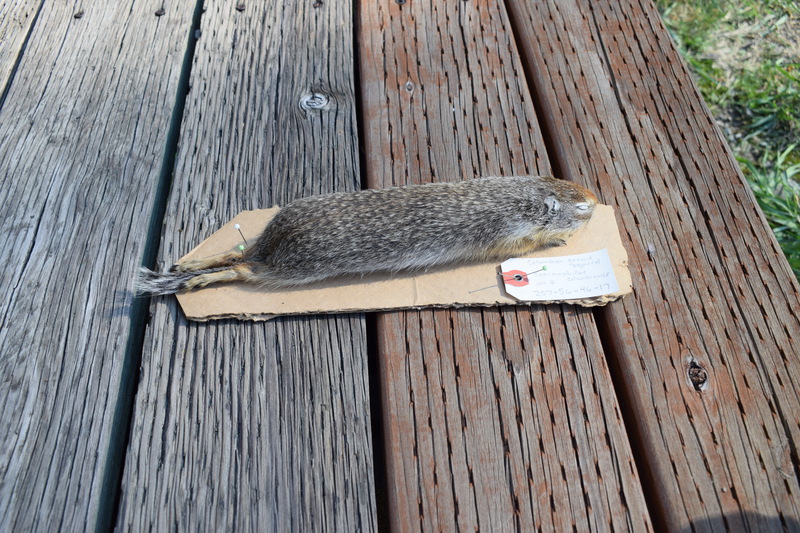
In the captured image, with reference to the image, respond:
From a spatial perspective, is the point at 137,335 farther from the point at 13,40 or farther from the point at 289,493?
the point at 13,40

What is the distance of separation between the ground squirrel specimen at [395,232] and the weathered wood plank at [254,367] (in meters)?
0.17

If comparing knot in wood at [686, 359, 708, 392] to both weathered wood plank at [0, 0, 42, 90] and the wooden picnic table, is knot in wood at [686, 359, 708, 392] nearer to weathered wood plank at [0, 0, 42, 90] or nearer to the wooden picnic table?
the wooden picnic table

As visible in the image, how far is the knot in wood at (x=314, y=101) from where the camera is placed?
2.49 meters

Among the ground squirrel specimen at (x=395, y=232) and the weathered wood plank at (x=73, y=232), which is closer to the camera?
the weathered wood plank at (x=73, y=232)

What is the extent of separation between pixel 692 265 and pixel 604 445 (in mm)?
850

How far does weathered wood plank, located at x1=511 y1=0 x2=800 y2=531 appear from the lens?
1.63 meters

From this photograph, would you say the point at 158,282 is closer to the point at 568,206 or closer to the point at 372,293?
the point at 372,293

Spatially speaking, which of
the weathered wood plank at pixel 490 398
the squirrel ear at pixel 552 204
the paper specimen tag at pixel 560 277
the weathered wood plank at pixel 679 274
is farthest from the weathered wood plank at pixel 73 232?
the weathered wood plank at pixel 679 274

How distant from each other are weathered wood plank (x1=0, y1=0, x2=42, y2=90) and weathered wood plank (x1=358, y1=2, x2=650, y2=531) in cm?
187

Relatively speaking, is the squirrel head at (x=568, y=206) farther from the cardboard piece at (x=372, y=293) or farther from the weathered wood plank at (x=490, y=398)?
the weathered wood plank at (x=490, y=398)

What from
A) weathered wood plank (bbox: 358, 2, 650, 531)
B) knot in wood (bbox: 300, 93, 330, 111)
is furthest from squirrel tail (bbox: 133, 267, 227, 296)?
knot in wood (bbox: 300, 93, 330, 111)

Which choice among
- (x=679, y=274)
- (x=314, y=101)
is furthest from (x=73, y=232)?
(x=679, y=274)

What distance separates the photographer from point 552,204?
2.06m

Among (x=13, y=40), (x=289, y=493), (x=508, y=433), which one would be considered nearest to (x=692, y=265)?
(x=508, y=433)
